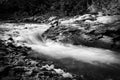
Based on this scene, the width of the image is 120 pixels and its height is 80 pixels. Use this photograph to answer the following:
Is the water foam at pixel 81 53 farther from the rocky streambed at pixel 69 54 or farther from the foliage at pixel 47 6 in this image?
the foliage at pixel 47 6

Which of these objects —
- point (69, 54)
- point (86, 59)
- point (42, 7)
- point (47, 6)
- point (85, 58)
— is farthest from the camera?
point (47, 6)

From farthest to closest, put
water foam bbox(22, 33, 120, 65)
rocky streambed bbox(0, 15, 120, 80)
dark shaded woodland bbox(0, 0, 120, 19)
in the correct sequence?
1. dark shaded woodland bbox(0, 0, 120, 19)
2. water foam bbox(22, 33, 120, 65)
3. rocky streambed bbox(0, 15, 120, 80)

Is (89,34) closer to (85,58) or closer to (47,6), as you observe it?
(85,58)

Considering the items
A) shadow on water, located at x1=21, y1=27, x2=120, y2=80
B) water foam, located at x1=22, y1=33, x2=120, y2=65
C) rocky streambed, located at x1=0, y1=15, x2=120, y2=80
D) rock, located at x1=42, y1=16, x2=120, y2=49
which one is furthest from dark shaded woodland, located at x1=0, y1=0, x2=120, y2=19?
shadow on water, located at x1=21, y1=27, x2=120, y2=80

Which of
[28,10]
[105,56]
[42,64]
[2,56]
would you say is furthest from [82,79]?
[28,10]

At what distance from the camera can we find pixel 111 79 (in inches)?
207

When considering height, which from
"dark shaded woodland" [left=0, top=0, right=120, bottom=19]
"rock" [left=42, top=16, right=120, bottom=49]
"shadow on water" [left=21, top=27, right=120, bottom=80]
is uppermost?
"dark shaded woodland" [left=0, top=0, right=120, bottom=19]

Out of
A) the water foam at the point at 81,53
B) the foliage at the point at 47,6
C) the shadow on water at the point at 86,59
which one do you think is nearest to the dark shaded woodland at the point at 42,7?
the foliage at the point at 47,6

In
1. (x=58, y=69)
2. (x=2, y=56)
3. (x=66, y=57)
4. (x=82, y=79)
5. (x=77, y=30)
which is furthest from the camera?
(x=77, y=30)

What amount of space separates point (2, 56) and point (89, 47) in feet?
17.0

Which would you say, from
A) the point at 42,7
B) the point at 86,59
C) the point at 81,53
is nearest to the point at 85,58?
the point at 86,59

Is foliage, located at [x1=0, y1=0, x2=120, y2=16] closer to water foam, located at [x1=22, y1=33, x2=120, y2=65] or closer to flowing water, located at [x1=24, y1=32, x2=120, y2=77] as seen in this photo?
water foam, located at [x1=22, y1=33, x2=120, y2=65]

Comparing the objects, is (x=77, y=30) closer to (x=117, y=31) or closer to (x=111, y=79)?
Result: (x=117, y=31)

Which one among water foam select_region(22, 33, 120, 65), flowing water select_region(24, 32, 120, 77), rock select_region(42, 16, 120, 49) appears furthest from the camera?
rock select_region(42, 16, 120, 49)
